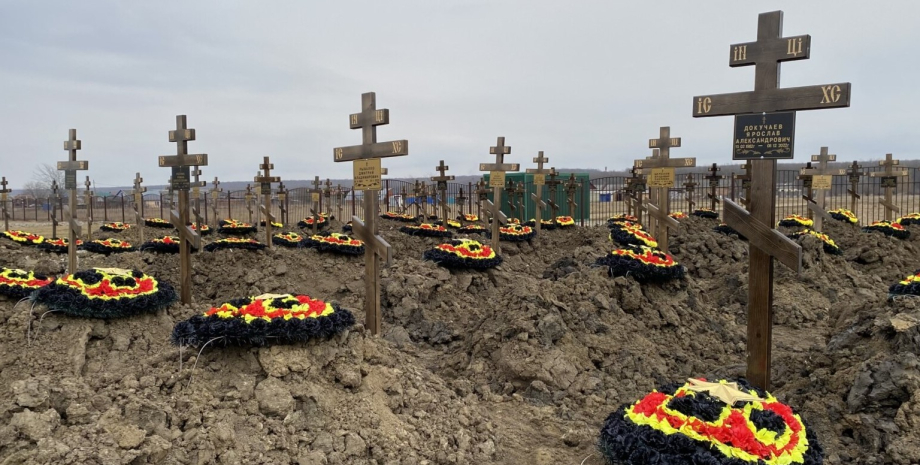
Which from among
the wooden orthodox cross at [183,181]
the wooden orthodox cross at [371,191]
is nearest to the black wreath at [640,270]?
the wooden orthodox cross at [371,191]

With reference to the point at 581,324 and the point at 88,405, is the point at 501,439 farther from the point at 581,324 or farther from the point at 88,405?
the point at 88,405

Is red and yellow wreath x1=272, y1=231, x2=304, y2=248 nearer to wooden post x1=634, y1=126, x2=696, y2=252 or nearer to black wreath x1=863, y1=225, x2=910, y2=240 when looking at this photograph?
wooden post x1=634, y1=126, x2=696, y2=252

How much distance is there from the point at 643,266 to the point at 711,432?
4698mm

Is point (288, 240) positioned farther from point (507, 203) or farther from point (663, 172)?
point (507, 203)

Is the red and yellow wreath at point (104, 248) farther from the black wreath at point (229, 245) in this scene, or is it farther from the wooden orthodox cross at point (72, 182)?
the black wreath at point (229, 245)

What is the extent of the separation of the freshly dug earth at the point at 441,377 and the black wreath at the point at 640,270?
7.6 inches

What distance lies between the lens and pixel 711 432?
3.95 meters

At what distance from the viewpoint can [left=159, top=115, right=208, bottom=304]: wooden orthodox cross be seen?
9039mm

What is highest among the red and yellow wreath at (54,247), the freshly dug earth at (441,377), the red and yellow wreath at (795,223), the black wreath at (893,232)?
the red and yellow wreath at (795,223)

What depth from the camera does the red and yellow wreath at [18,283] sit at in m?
7.18

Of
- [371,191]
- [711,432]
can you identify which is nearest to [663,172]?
[371,191]

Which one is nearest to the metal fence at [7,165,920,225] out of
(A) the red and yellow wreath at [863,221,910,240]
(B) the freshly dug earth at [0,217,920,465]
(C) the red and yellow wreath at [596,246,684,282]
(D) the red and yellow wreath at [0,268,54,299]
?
(A) the red and yellow wreath at [863,221,910,240]

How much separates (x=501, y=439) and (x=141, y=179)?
20253 mm

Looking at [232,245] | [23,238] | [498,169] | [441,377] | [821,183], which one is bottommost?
[441,377]
